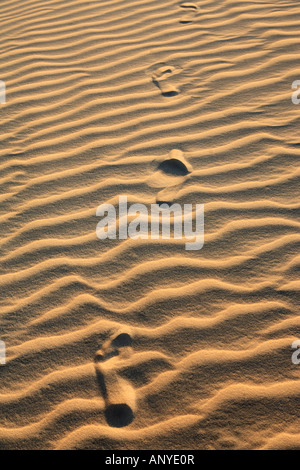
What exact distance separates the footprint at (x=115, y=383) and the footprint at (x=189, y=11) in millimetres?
3374

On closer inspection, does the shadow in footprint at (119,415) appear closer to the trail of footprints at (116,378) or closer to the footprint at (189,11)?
the trail of footprints at (116,378)

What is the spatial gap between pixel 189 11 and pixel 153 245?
3.03 m

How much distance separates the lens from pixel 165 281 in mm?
2123

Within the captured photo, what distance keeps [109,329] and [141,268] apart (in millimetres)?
388

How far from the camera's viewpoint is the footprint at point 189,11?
400cm

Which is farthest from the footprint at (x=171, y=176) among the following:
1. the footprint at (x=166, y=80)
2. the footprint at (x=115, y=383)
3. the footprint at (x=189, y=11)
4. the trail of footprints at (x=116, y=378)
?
the footprint at (x=189, y=11)

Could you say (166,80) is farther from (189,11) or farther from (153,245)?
(153,245)

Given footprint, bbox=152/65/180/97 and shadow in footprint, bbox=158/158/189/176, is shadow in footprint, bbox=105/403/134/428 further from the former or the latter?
footprint, bbox=152/65/180/97

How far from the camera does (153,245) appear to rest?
2289mm

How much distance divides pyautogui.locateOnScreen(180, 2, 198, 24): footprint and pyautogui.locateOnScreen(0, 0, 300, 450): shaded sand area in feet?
0.23

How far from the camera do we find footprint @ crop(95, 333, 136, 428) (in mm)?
1711

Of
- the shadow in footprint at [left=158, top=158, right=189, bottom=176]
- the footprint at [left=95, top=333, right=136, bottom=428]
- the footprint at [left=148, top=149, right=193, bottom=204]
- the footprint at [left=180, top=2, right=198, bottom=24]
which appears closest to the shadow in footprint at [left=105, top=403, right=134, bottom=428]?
the footprint at [left=95, top=333, right=136, bottom=428]

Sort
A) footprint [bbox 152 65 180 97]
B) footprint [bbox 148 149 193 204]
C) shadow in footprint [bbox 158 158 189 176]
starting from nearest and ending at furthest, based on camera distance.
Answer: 1. footprint [bbox 148 149 193 204]
2. shadow in footprint [bbox 158 158 189 176]
3. footprint [bbox 152 65 180 97]

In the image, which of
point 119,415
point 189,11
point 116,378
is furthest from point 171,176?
point 189,11
